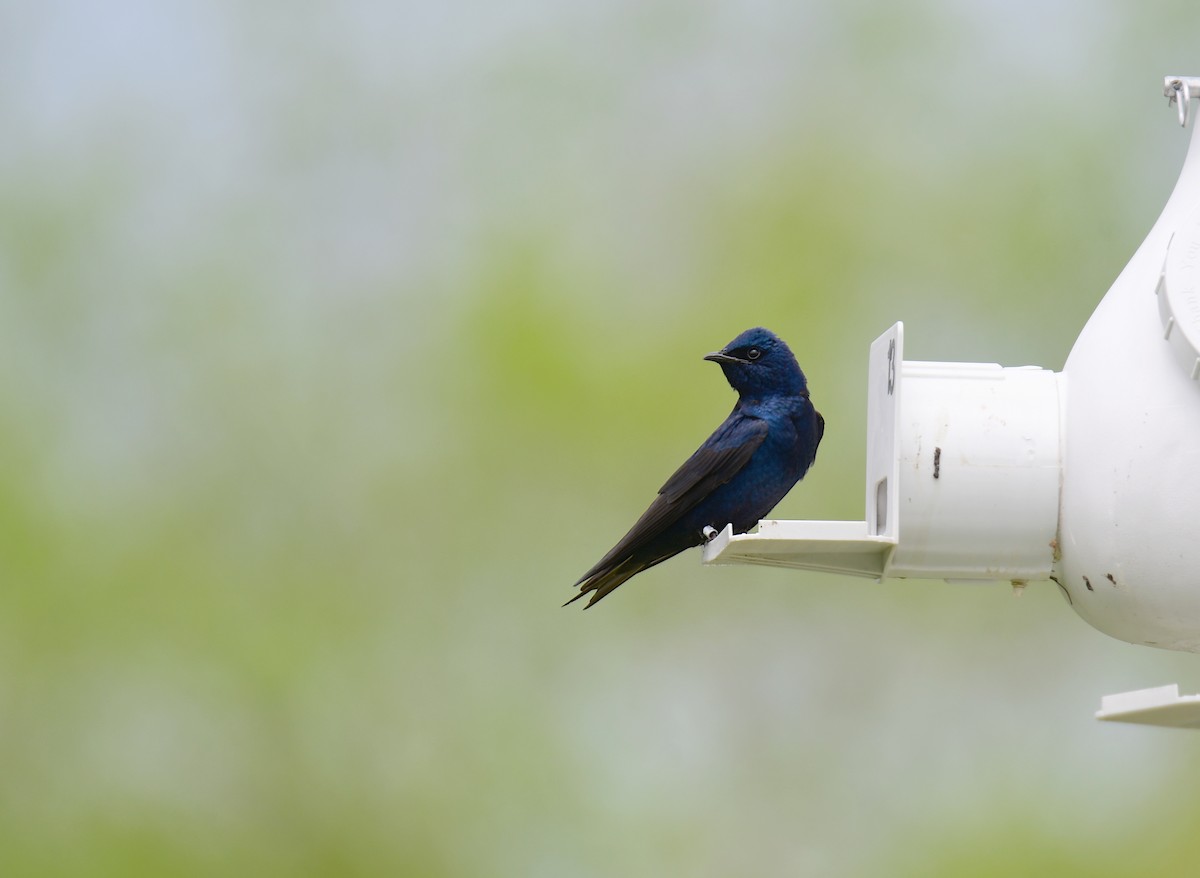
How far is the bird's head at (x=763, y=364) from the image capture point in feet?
Answer: 18.4

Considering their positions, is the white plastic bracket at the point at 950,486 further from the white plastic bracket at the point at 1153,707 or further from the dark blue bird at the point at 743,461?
the dark blue bird at the point at 743,461

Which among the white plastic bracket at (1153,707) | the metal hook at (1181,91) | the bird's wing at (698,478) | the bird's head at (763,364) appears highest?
the metal hook at (1181,91)

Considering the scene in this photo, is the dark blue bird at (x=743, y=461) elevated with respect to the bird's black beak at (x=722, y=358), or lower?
lower

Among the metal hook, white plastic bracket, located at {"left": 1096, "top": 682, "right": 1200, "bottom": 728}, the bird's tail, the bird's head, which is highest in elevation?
the metal hook

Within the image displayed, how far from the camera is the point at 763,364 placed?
5.62 m

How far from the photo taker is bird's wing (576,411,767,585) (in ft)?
17.6

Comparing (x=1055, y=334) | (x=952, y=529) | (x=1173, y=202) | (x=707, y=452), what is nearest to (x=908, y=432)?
(x=952, y=529)

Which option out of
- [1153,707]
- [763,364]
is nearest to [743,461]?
[763,364]

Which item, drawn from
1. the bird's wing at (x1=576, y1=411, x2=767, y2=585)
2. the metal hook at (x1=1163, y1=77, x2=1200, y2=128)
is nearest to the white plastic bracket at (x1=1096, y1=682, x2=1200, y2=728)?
the metal hook at (x1=1163, y1=77, x2=1200, y2=128)

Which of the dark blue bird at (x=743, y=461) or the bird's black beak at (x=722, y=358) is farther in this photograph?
the bird's black beak at (x=722, y=358)

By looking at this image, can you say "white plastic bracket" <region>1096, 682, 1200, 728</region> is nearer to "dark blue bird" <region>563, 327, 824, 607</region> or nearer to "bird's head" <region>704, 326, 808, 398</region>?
"dark blue bird" <region>563, 327, 824, 607</region>

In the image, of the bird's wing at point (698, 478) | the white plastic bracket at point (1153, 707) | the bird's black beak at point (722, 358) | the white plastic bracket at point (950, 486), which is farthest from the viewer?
the bird's black beak at point (722, 358)

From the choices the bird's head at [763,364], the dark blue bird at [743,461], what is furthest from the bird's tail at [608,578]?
the bird's head at [763,364]

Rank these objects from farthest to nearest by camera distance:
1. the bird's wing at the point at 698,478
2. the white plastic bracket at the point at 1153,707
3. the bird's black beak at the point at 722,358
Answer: the bird's black beak at the point at 722,358
the bird's wing at the point at 698,478
the white plastic bracket at the point at 1153,707
